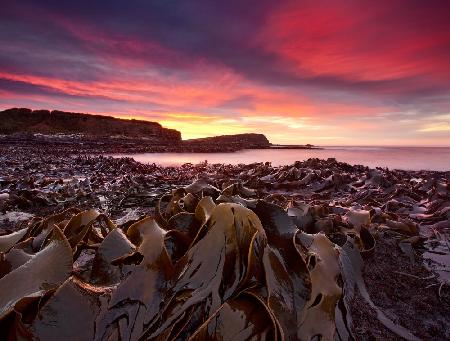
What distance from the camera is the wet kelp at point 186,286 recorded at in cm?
104

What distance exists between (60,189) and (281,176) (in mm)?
3373

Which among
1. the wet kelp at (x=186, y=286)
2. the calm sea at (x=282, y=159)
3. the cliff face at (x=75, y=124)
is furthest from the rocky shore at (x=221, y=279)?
the cliff face at (x=75, y=124)

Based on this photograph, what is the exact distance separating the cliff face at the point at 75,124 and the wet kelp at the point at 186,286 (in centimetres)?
2519

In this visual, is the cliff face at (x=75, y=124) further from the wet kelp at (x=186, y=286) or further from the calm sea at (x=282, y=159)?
the wet kelp at (x=186, y=286)

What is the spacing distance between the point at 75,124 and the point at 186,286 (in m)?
29.6

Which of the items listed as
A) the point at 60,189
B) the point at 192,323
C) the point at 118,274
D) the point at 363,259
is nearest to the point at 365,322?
the point at 363,259

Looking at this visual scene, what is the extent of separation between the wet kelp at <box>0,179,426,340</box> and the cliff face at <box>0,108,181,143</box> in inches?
992

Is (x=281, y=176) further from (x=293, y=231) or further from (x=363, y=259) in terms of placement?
(x=293, y=231)

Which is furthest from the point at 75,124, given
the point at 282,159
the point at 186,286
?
the point at 186,286

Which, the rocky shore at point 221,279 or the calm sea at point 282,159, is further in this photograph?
the calm sea at point 282,159

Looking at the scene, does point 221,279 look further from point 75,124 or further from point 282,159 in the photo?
point 75,124

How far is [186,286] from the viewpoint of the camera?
1186mm

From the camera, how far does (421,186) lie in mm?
4656

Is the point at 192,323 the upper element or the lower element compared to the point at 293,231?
lower
